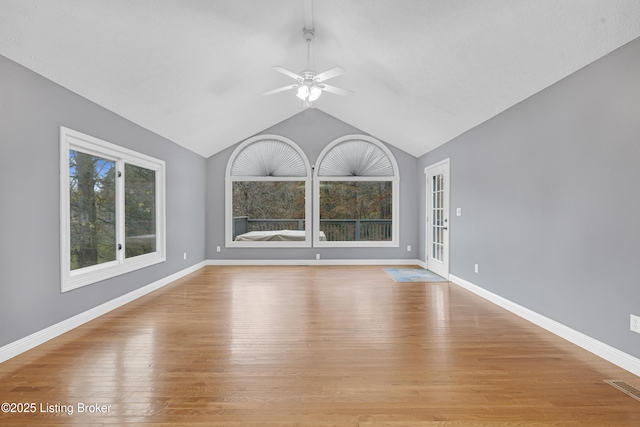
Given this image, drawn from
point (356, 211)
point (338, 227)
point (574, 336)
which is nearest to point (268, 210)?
point (338, 227)

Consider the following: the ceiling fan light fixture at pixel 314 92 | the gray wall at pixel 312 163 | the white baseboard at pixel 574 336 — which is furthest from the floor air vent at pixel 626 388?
the gray wall at pixel 312 163

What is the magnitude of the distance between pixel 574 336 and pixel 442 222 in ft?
9.87

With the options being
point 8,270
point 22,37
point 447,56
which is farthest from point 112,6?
point 447,56

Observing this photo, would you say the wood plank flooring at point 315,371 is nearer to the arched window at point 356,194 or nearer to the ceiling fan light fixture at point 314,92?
the ceiling fan light fixture at point 314,92

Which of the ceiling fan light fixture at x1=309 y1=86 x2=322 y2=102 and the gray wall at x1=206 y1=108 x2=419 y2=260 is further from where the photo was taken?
the gray wall at x1=206 y1=108 x2=419 y2=260

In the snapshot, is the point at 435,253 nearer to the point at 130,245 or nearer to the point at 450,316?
the point at 450,316

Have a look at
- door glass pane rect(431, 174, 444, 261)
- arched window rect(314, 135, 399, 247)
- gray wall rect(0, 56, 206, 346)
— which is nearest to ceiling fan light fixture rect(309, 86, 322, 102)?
gray wall rect(0, 56, 206, 346)

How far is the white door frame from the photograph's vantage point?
5.30 metres

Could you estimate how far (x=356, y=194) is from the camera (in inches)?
269

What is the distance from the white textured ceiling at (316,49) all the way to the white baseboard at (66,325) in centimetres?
227

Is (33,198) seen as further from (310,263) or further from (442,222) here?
(442,222)

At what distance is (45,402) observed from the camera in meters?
1.86

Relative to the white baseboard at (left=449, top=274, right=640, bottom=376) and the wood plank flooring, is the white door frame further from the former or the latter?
the wood plank flooring

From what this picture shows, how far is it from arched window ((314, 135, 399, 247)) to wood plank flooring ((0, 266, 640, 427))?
3106 mm
